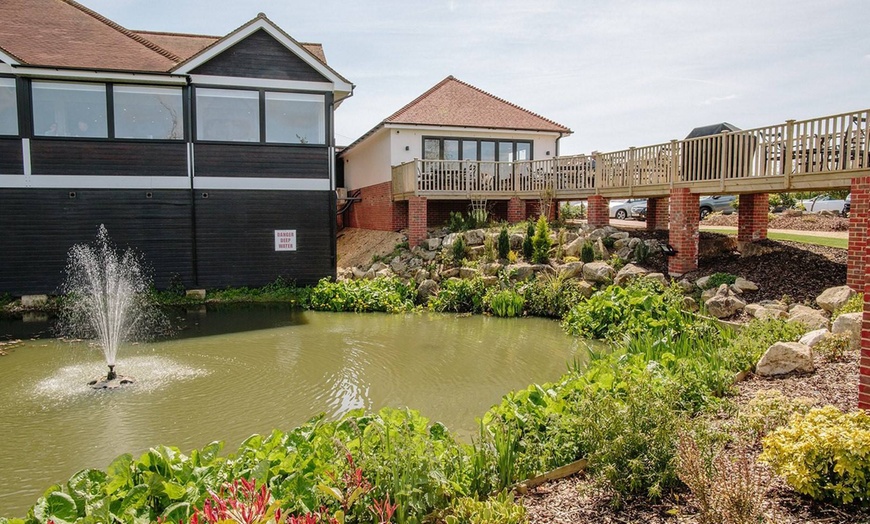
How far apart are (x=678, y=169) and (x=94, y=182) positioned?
14.6 meters

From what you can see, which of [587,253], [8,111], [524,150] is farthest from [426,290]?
[8,111]

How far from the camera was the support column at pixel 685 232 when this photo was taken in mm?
13008

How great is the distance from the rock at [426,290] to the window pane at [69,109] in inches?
359

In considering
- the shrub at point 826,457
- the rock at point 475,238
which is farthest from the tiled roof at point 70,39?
the shrub at point 826,457

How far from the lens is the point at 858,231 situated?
9.24m

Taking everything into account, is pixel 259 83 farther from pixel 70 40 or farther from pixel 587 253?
pixel 587 253

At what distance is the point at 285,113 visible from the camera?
16.2 meters

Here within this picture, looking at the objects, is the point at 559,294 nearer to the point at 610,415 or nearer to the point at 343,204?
the point at 610,415

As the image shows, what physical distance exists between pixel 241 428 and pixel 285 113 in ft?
37.4

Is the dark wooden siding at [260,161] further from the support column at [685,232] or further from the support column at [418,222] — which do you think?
the support column at [685,232]

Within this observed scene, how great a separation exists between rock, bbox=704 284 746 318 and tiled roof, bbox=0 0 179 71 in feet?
46.8

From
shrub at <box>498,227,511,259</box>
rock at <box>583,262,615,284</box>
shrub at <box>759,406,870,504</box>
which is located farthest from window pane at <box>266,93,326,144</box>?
shrub at <box>759,406,870,504</box>

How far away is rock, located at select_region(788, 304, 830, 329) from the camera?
8328 mm

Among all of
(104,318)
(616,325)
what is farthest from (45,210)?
(616,325)
